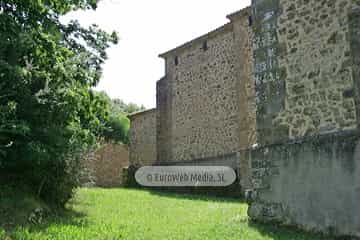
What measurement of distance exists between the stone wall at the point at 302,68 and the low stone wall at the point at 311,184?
41 cm

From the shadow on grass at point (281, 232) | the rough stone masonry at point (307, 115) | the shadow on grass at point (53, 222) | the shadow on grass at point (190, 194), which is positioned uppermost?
the rough stone masonry at point (307, 115)

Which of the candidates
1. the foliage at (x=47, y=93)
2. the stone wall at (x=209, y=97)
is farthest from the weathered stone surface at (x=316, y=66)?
the stone wall at (x=209, y=97)

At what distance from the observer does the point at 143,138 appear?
23.0 m

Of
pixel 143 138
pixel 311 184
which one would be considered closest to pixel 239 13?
pixel 143 138

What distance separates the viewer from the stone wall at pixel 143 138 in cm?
2245

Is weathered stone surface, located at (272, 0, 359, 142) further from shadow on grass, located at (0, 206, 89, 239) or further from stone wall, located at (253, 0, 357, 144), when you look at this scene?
shadow on grass, located at (0, 206, 89, 239)

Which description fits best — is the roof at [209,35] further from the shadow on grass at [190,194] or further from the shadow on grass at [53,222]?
the shadow on grass at [53,222]

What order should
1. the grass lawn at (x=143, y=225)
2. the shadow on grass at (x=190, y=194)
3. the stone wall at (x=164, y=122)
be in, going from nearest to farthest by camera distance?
the grass lawn at (x=143, y=225) < the shadow on grass at (x=190, y=194) < the stone wall at (x=164, y=122)

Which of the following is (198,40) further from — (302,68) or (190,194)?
(302,68)

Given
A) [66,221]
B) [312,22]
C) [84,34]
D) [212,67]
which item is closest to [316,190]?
[312,22]

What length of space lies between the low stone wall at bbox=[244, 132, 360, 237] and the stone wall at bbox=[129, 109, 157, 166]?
47.6 feet

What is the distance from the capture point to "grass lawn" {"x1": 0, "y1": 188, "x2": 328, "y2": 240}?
645 cm

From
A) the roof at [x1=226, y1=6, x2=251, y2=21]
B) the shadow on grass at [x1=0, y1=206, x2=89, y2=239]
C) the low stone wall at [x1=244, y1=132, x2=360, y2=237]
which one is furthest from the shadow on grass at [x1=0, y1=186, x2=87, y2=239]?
the roof at [x1=226, y1=6, x2=251, y2=21]

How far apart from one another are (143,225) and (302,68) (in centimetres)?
419
